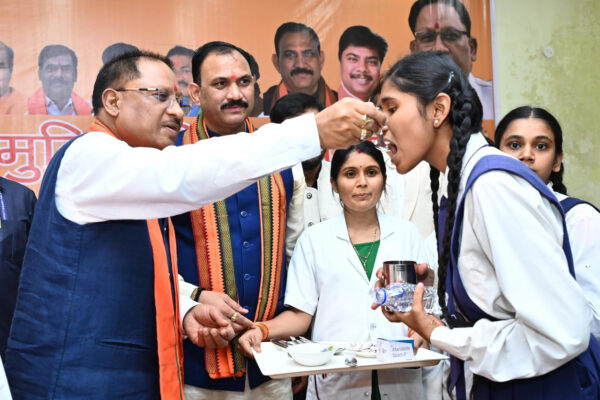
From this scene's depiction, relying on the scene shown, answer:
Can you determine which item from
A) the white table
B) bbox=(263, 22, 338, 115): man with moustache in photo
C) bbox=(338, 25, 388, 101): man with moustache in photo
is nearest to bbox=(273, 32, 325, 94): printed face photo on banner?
bbox=(263, 22, 338, 115): man with moustache in photo

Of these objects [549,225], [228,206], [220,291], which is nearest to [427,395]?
[220,291]

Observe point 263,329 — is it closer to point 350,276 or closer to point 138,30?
point 350,276

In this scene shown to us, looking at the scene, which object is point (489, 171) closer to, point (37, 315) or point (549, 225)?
point (549, 225)

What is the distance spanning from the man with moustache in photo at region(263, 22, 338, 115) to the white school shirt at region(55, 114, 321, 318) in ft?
8.74

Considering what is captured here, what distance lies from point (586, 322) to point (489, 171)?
1.42ft

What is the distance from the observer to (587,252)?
2.41 meters

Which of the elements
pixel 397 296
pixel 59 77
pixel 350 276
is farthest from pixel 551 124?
pixel 59 77

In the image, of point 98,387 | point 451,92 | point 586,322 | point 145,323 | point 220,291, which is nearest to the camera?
point 586,322

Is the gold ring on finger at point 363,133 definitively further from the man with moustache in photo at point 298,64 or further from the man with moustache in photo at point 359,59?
the man with moustache in photo at point 359,59

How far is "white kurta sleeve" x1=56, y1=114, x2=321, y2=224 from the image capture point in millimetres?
1431

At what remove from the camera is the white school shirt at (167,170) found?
143cm

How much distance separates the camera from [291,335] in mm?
2449

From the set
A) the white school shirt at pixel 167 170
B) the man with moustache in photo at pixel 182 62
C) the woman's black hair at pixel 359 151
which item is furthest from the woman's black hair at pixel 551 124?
the man with moustache in photo at pixel 182 62

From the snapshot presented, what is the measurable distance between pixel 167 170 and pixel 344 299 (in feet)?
4.56
